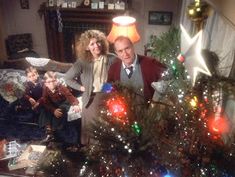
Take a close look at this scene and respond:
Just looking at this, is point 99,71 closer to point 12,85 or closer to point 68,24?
point 12,85

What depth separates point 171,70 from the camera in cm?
145

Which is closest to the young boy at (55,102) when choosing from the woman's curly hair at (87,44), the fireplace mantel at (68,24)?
the woman's curly hair at (87,44)

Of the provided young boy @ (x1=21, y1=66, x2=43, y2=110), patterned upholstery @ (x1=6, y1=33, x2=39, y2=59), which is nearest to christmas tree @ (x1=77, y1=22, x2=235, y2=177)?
young boy @ (x1=21, y1=66, x2=43, y2=110)

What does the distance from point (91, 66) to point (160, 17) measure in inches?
77.2

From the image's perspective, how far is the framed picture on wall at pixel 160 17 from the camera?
13.3 ft

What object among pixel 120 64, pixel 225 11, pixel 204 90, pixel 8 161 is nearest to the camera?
pixel 204 90

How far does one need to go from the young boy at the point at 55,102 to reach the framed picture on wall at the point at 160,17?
174cm

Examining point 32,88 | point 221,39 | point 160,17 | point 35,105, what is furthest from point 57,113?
point 160,17

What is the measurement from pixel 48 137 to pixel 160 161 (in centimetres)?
177

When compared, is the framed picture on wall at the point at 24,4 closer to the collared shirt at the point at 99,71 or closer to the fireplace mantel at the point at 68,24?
the fireplace mantel at the point at 68,24

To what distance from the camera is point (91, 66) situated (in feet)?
8.03

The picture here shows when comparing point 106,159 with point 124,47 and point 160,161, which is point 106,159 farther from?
point 124,47

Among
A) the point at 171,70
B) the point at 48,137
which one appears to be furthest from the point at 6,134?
the point at 171,70

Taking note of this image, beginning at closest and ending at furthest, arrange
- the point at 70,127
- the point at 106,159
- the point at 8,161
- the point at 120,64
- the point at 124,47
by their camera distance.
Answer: the point at 106,159, the point at 124,47, the point at 120,64, the point at 8,161, the point at 70,127
